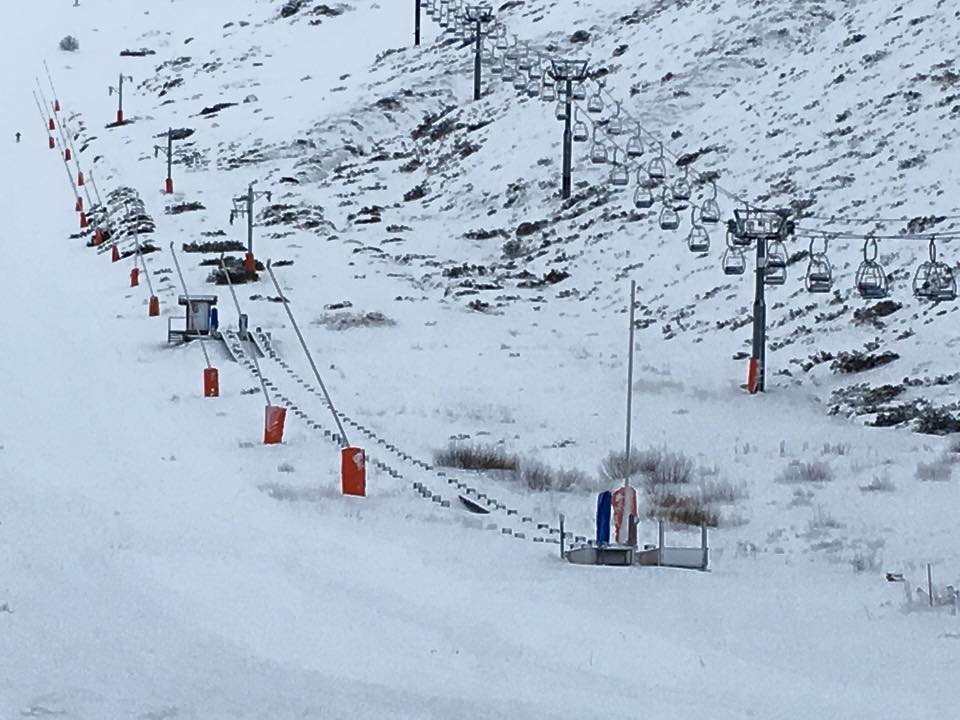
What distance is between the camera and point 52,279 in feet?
112

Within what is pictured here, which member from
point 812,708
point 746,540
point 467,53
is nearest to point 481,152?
point 467,53

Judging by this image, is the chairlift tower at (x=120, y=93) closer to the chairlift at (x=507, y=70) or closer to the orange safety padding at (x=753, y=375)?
the chairlift at (x=507, y=70)

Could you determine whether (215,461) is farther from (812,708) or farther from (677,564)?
(812,708)

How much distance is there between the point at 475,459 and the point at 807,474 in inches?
145

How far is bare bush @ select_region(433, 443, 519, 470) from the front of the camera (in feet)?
49.4

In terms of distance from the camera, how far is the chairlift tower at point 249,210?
3365 cm

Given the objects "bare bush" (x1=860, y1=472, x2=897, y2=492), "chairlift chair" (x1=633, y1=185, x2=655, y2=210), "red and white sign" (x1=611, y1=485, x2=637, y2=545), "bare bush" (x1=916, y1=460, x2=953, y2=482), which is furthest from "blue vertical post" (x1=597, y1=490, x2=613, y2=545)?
"chairlift chair" (x1=633, y1=185, x2=655, y2=210)

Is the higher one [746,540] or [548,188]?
[548,188]

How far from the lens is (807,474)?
14516mm

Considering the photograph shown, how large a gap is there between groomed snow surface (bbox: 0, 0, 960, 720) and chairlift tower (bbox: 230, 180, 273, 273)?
3.32ft

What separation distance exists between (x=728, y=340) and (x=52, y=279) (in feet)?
58.9

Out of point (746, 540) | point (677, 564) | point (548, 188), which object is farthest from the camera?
point (548, 188)

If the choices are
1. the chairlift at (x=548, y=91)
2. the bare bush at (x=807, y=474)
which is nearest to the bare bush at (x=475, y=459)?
the bare bush at (x=807, y=474)

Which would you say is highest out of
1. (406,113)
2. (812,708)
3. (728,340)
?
(406,113)
